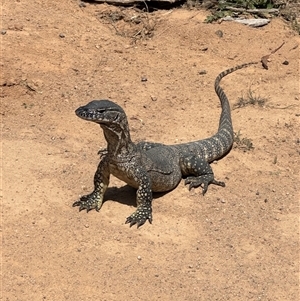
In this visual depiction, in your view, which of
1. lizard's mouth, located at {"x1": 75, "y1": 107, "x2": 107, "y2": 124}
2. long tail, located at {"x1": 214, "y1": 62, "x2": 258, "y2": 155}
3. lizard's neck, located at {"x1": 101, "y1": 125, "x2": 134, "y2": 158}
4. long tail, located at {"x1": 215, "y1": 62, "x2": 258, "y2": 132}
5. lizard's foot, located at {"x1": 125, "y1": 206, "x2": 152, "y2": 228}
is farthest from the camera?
long tail, located at {"x1": 215, "y1": 62, "x2": 258, "y2": 132}

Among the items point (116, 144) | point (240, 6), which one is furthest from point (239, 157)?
point (240, 6)

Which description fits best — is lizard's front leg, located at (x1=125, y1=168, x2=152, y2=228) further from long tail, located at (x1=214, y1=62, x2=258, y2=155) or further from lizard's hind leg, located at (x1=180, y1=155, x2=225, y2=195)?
long tail, located at (x1=214, y1=62, x2=258, y2=155)

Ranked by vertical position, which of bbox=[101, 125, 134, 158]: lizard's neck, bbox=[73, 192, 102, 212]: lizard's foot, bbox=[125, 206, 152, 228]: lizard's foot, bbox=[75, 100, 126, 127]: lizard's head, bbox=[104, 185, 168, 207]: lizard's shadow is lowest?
bbox=[104, 185, 168, 207]: lizard's shadow

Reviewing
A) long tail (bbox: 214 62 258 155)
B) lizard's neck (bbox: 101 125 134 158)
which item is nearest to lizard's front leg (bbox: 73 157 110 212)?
lizard's neck (bbox: 101 125 134 158)

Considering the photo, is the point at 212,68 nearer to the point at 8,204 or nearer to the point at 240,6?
the point at 240,6

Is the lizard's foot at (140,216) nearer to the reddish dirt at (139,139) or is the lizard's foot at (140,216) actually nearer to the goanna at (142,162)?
the goanna at (142,162)

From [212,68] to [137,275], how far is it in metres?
5.71

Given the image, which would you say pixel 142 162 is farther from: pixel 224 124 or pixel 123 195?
pixel 224 124

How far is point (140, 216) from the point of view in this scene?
715cm

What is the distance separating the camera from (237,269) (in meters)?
6.50

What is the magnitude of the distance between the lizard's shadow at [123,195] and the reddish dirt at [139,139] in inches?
1.0

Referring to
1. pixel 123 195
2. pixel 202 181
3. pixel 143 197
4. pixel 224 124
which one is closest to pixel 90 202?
pixel 123 195

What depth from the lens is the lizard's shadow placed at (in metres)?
7.62

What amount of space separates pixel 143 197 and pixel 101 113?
119 centimetres
